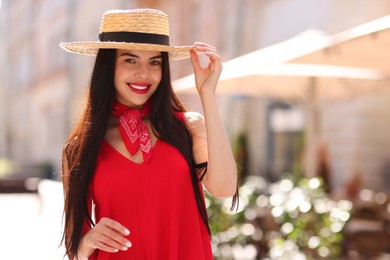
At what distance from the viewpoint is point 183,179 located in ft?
9.73

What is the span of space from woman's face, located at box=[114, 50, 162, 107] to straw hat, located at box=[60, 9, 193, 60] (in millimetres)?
46

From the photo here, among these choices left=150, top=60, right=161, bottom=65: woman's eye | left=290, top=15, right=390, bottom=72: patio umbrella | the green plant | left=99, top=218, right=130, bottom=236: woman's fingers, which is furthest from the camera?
the green plant

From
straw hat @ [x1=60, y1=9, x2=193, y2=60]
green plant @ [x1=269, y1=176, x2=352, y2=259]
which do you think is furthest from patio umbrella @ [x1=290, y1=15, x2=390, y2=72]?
straw hat @ [x1=60, y1=9, x2=193, y2=60]

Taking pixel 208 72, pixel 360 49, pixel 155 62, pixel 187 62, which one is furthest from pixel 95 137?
pixel 187 62

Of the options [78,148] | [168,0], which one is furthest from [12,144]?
[78,148]

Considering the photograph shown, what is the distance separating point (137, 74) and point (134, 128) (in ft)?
0.58

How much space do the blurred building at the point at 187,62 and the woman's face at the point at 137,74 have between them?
16.4 inches

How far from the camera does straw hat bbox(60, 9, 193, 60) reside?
117 inches

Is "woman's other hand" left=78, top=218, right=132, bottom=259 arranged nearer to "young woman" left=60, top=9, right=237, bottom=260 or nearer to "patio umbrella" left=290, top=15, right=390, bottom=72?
"young woman" left=60, top=9, right=237, bottom=260

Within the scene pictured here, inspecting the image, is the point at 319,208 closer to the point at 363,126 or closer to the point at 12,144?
the point at 363,126

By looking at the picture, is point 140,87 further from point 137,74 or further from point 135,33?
point 135,33

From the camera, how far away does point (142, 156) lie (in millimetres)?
2982

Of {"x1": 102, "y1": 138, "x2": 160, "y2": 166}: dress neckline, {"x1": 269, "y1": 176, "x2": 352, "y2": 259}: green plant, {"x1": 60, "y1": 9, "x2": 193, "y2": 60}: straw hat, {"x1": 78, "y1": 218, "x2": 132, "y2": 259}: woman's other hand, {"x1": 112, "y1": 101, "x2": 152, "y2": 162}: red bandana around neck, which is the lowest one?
{"x1": 269, "y1": 176, "x2": 352, "y2": 259}: green plant

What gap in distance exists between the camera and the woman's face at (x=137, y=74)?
3.00m
